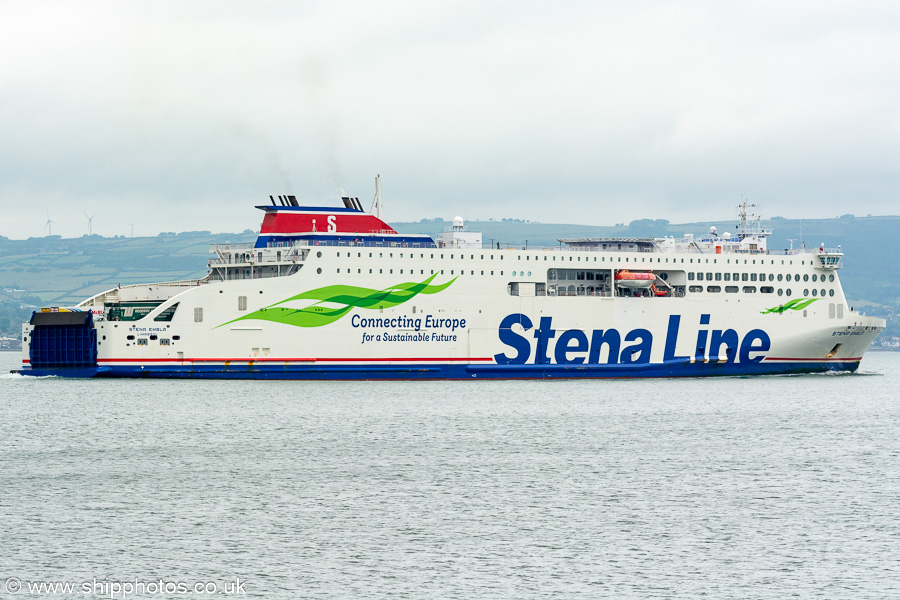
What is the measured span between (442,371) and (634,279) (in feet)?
27.2

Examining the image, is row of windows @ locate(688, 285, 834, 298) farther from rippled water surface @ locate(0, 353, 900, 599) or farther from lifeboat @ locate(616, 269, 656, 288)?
rippled water surface @ locate(0, 353, 900, 599)

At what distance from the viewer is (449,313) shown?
135 ft

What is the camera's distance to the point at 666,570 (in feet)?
56.7

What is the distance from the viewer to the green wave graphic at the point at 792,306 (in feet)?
144

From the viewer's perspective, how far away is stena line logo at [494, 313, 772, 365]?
41.6 meters

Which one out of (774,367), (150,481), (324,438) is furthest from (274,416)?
(774,367)

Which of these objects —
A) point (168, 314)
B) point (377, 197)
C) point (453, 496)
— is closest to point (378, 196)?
point (377, 197)

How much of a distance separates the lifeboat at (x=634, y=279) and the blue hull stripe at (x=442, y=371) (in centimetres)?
309

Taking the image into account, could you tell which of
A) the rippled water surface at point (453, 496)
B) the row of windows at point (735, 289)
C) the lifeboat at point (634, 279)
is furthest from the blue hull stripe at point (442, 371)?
the lifeboat at point (634, 279)

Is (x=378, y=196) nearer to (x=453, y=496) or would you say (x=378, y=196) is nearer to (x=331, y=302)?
(x=331, y=302)

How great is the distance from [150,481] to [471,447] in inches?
324

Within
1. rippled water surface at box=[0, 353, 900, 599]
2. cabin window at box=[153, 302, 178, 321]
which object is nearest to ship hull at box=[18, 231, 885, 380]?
cabin window at box=[153, 302, 178, 321]

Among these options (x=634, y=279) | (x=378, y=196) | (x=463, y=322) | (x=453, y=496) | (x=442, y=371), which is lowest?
(x=453, y=496)

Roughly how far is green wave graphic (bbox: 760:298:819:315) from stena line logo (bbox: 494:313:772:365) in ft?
3.04
